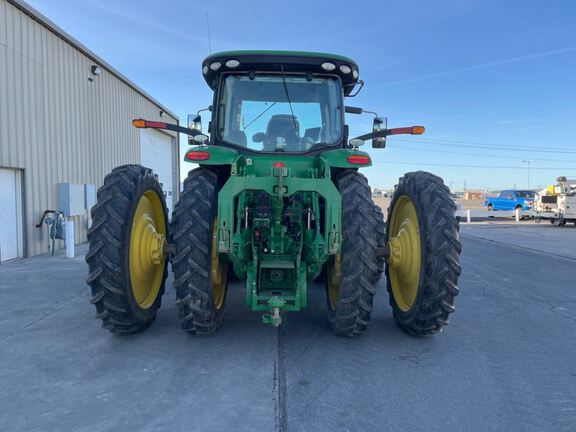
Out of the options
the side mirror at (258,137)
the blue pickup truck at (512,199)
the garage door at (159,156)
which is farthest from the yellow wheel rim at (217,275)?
the blue pickup truck at (512,199)

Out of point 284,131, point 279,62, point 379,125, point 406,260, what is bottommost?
point 406,260

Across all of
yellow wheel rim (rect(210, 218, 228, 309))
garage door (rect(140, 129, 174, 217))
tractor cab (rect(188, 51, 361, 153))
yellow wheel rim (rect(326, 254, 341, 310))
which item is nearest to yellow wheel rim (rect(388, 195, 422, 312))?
yellow wheel rim (rect(326, 254, 341, 310))

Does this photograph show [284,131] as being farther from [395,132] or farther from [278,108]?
[395,132]

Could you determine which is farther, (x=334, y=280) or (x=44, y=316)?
(x=44, y=316)

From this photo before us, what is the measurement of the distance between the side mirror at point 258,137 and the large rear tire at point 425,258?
5.18ft

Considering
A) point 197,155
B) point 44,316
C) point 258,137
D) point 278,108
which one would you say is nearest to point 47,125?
point 44,316

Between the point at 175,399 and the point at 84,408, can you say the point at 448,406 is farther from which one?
the point at 84,408

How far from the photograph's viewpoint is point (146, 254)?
4.16 meters

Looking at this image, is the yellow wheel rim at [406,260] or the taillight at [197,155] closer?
the taillight at [197,155]

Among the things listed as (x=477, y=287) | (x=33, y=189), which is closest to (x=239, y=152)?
(x=477, y=287)

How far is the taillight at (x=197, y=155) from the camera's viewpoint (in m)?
3.99

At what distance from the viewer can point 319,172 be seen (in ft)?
14.1

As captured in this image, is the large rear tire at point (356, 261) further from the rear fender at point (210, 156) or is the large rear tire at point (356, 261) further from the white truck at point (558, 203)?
the white truck at point (558, 203)

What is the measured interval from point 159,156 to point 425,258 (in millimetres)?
16716
